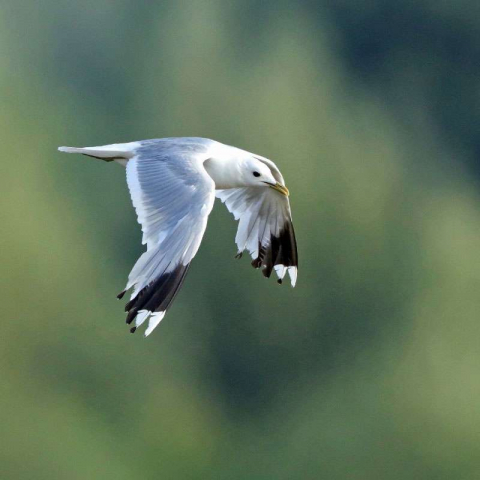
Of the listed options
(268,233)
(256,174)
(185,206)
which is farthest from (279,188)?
(185,206)

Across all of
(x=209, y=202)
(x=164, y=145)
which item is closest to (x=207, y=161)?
(x=164, y=145)

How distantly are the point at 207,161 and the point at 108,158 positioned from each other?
28cm

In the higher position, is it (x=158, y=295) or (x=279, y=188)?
(x=279, y=188)

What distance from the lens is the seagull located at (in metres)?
2.72

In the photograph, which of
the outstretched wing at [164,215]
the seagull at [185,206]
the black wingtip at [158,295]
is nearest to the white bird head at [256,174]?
the seagull at [185,206]

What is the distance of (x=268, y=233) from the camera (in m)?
3.60

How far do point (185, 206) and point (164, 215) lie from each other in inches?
2.2

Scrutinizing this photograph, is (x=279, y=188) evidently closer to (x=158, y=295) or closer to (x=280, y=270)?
(x=280, y=270)

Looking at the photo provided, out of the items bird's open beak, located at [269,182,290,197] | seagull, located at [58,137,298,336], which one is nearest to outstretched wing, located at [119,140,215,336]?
seagull, located at [58,137,298,336]

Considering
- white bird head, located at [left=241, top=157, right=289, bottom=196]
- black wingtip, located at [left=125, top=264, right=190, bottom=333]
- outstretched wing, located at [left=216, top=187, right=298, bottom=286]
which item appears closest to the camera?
black wingtip, located at [left=125, top=264, right=190, bottom=333]

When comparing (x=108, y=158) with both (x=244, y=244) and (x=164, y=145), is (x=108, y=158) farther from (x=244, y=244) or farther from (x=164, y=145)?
(x=244, y=244)

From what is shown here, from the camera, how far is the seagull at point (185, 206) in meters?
2.72

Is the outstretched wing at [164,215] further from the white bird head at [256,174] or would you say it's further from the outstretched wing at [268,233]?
the outstretched wing at [268,233]

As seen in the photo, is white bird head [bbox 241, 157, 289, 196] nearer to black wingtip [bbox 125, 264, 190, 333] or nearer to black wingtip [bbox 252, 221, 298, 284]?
black wingtip [bbox 252, 221, 298, 284]
